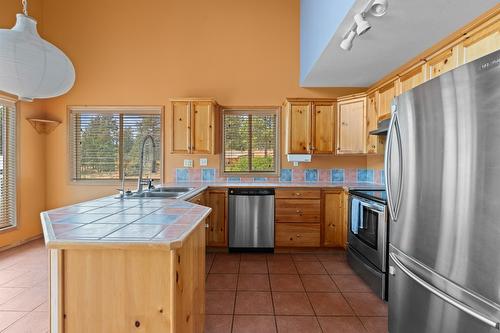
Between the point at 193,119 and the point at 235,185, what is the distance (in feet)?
3.60

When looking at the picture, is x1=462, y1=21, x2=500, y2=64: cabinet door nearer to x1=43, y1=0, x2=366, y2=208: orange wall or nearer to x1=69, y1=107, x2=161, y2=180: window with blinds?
x1=43, y1=0, x2=366, y2=208: orange wall

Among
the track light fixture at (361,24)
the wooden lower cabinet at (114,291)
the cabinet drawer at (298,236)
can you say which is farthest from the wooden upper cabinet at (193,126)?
the wooden lower cabinet at (114,291)

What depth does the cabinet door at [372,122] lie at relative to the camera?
3.37 m

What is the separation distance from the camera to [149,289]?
3.79ft

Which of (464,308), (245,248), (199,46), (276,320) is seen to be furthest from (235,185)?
(464,308)

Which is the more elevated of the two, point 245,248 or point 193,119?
point 193,119

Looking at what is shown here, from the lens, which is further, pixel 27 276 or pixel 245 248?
pixel 245 248

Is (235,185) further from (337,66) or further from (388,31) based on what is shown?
(388,31)

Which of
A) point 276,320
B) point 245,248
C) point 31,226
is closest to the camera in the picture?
point 276,320

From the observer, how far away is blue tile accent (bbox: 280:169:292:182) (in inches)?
166

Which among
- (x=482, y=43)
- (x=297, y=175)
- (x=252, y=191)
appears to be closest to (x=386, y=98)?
(x=482, y=43)

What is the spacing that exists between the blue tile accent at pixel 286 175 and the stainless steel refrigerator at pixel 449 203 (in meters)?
2.50

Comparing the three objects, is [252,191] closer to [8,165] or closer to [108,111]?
[108,111]

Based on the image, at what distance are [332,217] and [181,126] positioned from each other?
2411 mm
